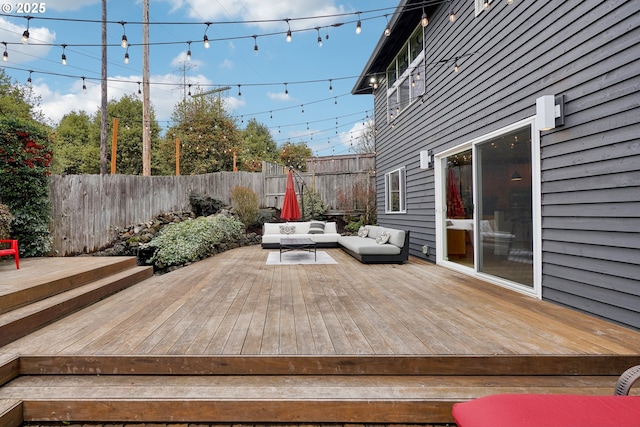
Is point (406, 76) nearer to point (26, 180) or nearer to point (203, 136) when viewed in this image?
point (26, 180)

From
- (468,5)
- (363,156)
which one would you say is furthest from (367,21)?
(363,156)

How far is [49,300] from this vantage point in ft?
10.2

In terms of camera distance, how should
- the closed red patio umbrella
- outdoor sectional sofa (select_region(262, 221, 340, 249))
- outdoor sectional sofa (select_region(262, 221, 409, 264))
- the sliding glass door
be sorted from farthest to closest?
the closed red patio umbrella, outdoor sectional sofa (select_region(262, 221, 340, 249)), outdoor sectional sofa (select_region(262, 221, 409, 264)), the sliding glass door

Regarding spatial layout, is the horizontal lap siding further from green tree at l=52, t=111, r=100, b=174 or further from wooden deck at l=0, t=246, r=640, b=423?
green tree at l=52, t=111, r=100, b=174

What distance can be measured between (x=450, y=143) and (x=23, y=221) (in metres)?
7.45

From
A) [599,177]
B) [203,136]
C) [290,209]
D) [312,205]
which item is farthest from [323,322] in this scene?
[203,136]

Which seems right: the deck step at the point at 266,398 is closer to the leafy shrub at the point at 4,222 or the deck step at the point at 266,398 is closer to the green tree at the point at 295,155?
the leafy shrub at the point at 4,222

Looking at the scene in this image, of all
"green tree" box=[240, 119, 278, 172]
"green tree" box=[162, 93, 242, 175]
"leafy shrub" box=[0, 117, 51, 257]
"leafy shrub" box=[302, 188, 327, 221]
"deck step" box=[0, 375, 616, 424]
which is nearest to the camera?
"deck step" box=[0, 375, 616, 424]

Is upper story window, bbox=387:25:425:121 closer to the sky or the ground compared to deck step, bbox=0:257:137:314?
closer to the sky

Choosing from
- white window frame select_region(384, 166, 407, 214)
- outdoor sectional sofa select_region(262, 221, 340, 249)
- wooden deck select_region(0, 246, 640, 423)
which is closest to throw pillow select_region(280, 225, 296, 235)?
outdoor sectional sofa select_region(262, 221, 340, 249)

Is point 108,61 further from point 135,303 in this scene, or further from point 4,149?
point 135,303

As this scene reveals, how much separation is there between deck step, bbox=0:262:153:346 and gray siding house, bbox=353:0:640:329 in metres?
4.74

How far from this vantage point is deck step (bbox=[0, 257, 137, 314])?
284 centimetres

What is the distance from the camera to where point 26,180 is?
5.61m
